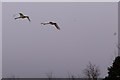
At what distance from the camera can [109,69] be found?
720 inches

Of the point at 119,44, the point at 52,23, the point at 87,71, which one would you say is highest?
the point at 52,23

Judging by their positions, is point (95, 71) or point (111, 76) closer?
point (111, 76)

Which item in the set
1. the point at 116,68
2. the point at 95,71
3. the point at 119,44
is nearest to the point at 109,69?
the point at 116,68

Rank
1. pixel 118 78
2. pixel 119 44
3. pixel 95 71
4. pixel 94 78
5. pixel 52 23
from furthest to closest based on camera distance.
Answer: pixel 95 71 < pixel 94 78 < pixel 119 44 < pixel 118 78 < pixel 52 23

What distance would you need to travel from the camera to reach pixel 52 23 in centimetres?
345

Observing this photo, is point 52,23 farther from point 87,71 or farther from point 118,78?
point 87,71

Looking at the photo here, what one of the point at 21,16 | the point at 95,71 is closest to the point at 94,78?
the point at 95,71

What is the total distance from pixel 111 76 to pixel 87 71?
30441 mm

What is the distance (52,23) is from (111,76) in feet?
48.9

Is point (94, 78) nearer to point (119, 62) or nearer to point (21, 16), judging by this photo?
point (119, 62)

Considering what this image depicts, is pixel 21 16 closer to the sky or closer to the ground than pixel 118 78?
closer to the sky

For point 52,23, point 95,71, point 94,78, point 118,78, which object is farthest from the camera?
point 95,71

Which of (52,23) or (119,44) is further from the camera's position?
(119,44)

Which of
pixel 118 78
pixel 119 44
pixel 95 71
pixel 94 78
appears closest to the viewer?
pixel 118 78
